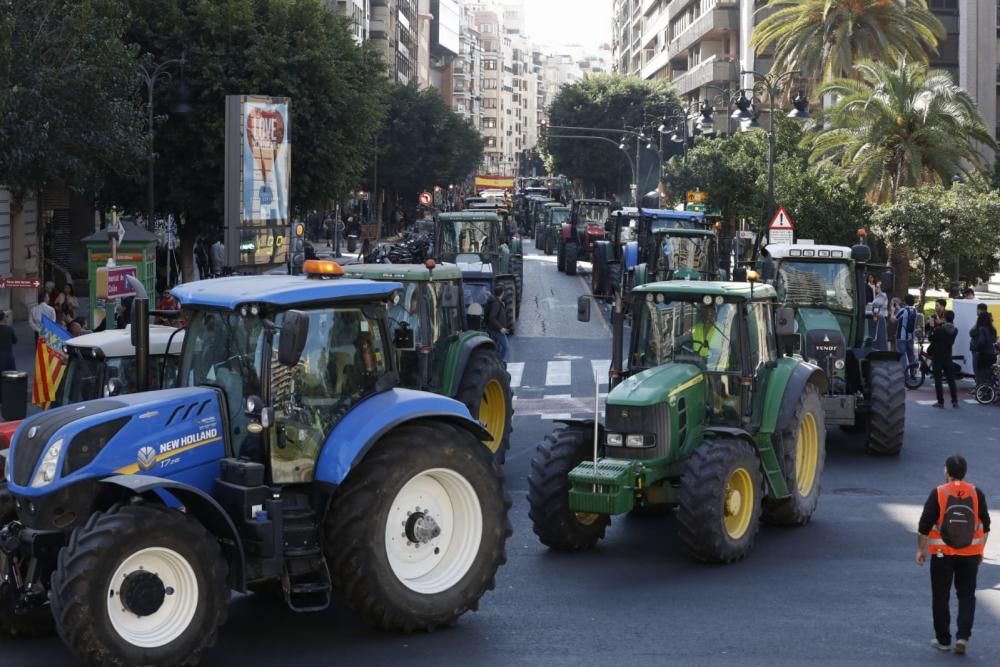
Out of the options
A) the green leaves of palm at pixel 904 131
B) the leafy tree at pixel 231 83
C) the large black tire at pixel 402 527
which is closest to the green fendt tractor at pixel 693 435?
the large black tire at pixel 402 527

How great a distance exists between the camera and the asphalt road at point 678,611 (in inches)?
377

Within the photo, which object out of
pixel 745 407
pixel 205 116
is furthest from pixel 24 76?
pixel 205 116

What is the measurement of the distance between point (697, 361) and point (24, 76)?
12.9 metres

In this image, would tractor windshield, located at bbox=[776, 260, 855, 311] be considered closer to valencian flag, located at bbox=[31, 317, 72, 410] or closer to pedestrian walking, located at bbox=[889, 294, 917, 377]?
pedestrian walking, located at bbox=[889, 294, 917, 377]

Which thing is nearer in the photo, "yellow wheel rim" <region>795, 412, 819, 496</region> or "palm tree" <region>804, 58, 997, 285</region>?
"yellow wheel rim" <region>795, 412, 819, 496</region>

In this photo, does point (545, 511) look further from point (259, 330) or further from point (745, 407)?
point (259, 330)

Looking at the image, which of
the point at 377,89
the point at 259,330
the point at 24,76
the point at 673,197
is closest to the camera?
the point at 259,330

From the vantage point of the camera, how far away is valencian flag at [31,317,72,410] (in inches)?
698

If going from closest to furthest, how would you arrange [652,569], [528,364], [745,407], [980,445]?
[652,569] < [745,407] < [980,445] < [528,364]

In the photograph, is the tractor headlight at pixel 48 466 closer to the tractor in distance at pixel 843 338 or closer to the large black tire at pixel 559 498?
the large black tire at pixel 559 498

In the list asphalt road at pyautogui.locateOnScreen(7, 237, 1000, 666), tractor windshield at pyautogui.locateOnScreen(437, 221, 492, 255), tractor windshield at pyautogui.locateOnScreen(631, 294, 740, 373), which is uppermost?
tractor windshield at pyautogui.locateOnScreen(437, 221, 492, 255)

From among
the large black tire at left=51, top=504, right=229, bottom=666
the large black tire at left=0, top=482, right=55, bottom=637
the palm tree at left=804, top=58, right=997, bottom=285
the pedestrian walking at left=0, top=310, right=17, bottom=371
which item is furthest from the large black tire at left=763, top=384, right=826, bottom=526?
the palm tree at left=804, top=58, right=997, bottom=285

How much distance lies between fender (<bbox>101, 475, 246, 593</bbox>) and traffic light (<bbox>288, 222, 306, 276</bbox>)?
89.1ft

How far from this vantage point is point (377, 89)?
4456 centimetres
